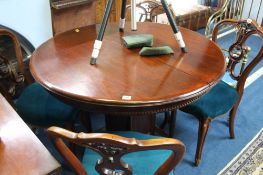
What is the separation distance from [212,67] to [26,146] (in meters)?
0.90

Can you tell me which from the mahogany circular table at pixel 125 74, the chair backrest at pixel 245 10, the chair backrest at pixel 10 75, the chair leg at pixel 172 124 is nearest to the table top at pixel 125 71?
the mahogany circular table at pixel 125 74

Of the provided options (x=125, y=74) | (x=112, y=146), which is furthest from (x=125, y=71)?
(x=112, y=146)

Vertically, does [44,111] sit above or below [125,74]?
below

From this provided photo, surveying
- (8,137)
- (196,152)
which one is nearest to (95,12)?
(196,152)

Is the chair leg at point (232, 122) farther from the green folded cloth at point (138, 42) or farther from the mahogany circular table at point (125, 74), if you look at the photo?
the green folded cloth at point (138, 42)

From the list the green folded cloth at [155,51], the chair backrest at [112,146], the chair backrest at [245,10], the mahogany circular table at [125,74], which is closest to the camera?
the chair backrest at [112,146]

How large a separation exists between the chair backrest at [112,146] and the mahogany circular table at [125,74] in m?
0.26

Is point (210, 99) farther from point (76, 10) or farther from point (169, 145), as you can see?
point (76, 10)

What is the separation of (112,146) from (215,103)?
3.21 ft

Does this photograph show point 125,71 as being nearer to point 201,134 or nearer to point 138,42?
point 138,42

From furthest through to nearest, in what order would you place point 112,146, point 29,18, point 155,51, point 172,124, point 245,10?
1. point 245,10
2. point 29,18
3. point 172,124
4. point 155,51
5. point 112,146

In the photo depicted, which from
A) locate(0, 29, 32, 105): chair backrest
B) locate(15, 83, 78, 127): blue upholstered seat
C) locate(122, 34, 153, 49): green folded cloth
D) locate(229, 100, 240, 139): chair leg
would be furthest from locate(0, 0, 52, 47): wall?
locate(229, 100, 240, 139): chair leg

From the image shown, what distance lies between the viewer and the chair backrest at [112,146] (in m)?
0.74

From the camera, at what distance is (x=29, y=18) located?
6.71 ft
